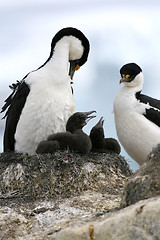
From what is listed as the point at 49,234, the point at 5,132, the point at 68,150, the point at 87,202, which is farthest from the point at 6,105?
the point at 49,234

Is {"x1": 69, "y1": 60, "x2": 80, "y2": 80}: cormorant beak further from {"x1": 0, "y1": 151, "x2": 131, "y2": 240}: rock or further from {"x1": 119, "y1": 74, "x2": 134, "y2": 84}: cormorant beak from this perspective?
{"x1": 0, "y1": 151, "x2": 131, "y2": 240}: rock

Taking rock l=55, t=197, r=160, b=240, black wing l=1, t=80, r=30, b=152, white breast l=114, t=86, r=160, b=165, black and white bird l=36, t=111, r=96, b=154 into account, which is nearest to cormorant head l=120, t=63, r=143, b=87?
white breast l=114, t=86, r=160, b=165

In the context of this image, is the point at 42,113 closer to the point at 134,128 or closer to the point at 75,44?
the point at 75,44

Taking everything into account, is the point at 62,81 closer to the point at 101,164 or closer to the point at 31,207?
the point at 101,164

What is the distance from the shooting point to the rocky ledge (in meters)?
3.55

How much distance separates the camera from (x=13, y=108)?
7.59m

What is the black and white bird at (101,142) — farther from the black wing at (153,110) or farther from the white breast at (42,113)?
the black wing at (153,110)

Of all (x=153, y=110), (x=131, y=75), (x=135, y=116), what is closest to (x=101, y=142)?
(x=135, y=116)

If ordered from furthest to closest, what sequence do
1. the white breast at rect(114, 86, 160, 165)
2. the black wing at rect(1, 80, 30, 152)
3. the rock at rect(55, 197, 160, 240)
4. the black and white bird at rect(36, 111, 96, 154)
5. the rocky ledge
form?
the black wing at rect(1, 80, 30, 152) → the white breast at rect(114, 86, 160, 165) → the black and white bird at rect(36, 111, 96, 154) → the rocky ledge → the rock at rect(55, 197, 160, 240)

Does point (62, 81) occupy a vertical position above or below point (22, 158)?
above

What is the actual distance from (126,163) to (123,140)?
1.61 feet

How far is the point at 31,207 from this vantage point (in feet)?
19.2

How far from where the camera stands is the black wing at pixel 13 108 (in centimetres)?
748

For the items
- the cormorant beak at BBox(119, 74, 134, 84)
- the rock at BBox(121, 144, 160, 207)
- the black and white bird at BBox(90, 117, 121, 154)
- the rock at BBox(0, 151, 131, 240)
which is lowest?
the rock at BBox(0, 151, 131, 240)
